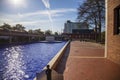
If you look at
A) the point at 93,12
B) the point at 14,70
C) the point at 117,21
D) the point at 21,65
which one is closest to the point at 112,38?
the point at 117,21

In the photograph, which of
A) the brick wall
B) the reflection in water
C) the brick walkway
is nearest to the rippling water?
the reflection in water

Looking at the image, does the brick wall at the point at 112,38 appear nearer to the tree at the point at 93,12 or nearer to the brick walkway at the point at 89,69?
the brick walkway at the point at 89,69

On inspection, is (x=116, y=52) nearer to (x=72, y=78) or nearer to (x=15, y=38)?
(x=72, y=78)

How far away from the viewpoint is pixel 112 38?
1194 cm

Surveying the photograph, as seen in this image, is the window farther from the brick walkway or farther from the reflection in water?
the reflection in water

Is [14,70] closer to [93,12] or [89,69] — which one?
[89,69]

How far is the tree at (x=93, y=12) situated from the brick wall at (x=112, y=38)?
994 inches

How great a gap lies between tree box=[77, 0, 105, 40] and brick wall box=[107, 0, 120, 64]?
25256 millimetres

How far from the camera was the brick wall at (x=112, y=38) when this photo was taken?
1084cm

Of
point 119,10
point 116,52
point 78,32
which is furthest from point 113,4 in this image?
point 78,32

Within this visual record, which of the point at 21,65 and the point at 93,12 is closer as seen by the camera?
the point at 21,65

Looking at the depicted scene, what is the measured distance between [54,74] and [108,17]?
382 inches

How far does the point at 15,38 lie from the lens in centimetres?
6956

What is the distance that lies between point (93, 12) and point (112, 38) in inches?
1103
